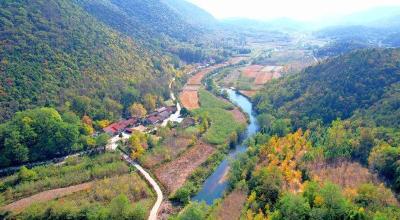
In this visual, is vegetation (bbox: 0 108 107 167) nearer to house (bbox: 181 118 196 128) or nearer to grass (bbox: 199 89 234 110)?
house (bbox: 181 118 196 128)

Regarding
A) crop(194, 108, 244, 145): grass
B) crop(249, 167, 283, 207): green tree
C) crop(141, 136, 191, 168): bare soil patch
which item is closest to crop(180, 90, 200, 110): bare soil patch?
crop(194, 108, 244, 145): grass

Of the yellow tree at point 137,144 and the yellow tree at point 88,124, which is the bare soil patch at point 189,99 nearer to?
the yellow tree at point 137,144

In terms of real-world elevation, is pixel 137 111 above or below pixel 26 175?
below

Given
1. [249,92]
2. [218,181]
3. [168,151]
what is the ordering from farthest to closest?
[249,92], [168,151], [218,181]

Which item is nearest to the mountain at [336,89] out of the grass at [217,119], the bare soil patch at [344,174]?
the grass at [217,119]

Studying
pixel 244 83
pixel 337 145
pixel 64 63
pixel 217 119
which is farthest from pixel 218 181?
pixel 244 83

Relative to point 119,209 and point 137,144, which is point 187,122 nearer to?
point 137,144
